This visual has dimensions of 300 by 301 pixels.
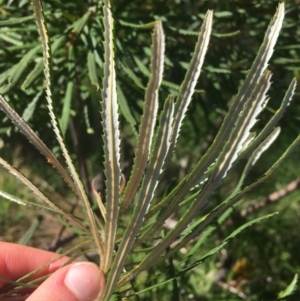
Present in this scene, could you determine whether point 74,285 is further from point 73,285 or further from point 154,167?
point 154,167

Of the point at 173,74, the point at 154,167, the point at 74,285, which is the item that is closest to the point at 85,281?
the point at 74,285

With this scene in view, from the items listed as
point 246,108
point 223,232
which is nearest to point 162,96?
point 223,232

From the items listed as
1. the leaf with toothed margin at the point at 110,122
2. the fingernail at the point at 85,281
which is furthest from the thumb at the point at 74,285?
the leaf with toothed margin at the point at 110,122

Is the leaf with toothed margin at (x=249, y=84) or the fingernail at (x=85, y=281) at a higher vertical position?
the leaf with toothed margin at (x=249, y=84)

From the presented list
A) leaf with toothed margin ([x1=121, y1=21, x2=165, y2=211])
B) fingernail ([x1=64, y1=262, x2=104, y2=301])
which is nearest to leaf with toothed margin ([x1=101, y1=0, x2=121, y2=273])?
leaf with toothed margin ([x1=121, y1=21, x2=165, y2=211])

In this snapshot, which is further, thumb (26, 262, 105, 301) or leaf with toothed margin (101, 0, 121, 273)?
thumb (26, 262, 105, 301)

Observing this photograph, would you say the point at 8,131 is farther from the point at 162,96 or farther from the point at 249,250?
the point at 249,250

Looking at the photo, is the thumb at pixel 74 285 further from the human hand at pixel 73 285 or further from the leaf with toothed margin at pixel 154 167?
the leaf with toothed margin at pixel 154 167

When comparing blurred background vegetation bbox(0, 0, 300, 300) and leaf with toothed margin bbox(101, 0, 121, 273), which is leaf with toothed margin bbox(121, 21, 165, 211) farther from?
blurred background vegetation bbox(0, 0, 300, 300)

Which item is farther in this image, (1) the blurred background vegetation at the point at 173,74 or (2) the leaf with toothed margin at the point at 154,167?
(1) the blurred background vegetation at the point at 173,74
